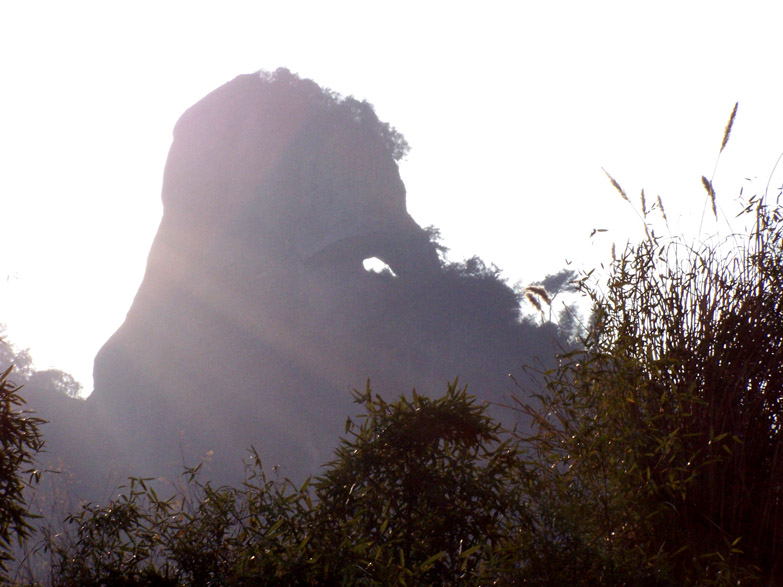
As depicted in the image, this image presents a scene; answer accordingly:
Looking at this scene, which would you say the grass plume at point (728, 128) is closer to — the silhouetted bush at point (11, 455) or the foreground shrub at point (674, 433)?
the foreground shrub at point (674, 433)

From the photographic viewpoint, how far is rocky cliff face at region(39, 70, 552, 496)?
115 feet

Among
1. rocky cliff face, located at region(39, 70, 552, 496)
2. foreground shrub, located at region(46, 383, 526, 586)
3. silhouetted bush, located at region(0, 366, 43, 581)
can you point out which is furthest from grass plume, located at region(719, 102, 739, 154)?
rocky cliff face, located at region(39, 70, 552, 496)

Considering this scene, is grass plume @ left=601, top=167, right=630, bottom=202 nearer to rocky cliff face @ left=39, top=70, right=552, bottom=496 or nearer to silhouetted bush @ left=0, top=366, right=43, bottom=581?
silhouetted bush @ left=0, top=366, right=43, bottom=581

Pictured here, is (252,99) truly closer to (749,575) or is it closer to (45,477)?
(45,477)

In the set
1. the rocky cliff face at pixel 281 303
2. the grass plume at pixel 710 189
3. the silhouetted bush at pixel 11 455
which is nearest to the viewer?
the silhouetted bush at pixel 11 455

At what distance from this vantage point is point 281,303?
1470 inches

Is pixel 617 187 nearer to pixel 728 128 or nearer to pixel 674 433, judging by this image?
pixel 728 128

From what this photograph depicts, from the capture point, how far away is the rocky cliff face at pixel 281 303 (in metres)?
34.9

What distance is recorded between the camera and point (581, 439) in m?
2.98

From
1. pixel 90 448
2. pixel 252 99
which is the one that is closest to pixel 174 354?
pixel 90 448

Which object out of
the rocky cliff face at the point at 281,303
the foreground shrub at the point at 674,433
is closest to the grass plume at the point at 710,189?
the foreground shrub at the point at 674,433

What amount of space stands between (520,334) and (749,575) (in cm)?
3239

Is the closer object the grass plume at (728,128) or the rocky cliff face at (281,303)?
the grass plume at (728,128)

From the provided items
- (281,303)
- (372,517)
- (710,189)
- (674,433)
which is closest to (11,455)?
(372,517)
